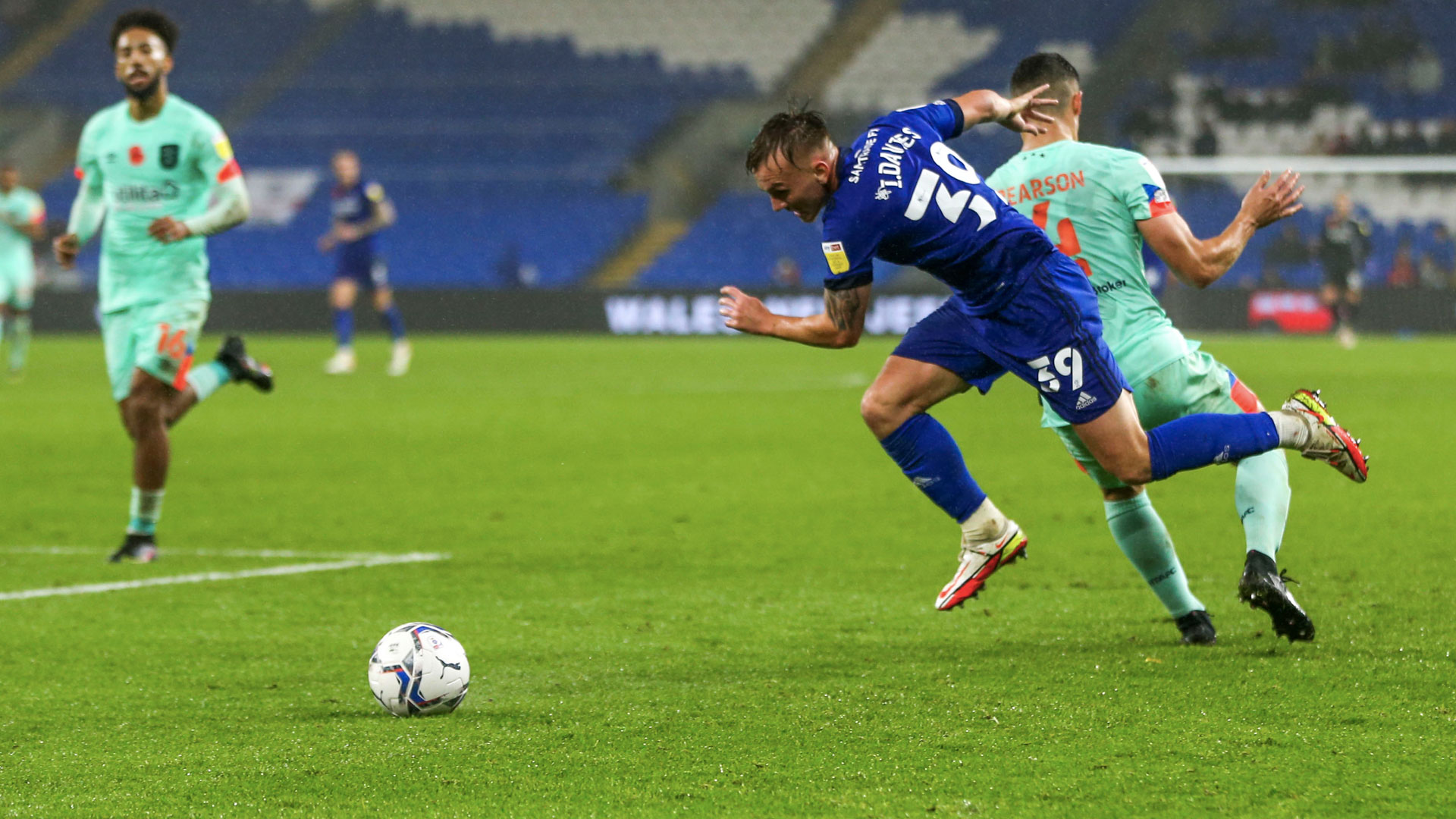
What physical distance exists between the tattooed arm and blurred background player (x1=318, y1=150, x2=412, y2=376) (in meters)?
15.0

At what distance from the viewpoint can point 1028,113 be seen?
5352 mm

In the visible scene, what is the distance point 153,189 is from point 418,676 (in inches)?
156

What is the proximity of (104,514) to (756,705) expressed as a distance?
18.2 feet

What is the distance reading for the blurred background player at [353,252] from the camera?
19812mm

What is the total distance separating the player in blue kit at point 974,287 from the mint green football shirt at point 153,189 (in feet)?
11.4

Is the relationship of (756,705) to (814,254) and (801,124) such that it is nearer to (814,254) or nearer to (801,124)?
(801,124)

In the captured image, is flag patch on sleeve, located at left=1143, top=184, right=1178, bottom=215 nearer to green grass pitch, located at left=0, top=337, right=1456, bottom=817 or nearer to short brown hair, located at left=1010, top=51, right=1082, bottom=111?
short brown hair, located at left=1010, top=51, right=1082, bottom=111

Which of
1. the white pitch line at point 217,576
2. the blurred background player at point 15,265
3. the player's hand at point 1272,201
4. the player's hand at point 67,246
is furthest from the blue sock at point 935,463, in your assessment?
the blurred background player at point 15,265

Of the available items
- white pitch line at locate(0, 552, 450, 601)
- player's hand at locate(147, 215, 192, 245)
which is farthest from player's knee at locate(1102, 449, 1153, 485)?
player's hand at locate(147, 215, 192, 245)

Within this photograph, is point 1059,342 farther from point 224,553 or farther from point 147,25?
point 147,25

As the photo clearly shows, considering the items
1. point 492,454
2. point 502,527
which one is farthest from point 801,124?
point 492,454

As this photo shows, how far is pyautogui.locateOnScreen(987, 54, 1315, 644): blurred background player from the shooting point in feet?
16.6

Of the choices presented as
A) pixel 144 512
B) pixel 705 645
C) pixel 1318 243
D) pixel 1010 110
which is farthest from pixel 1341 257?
pixel 705 645

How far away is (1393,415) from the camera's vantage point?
522 inches
